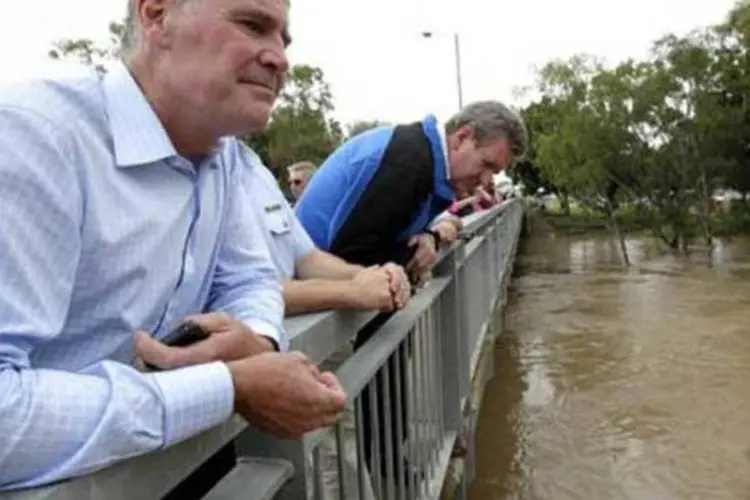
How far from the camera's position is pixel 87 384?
3.51 feet

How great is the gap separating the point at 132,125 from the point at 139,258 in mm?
227

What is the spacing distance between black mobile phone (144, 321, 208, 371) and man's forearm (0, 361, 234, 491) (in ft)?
0.55

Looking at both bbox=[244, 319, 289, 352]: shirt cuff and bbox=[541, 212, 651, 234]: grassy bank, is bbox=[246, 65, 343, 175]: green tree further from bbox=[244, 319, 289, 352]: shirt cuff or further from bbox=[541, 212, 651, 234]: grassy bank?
bbox=[244, 319, 289, 352]: shirt cuff

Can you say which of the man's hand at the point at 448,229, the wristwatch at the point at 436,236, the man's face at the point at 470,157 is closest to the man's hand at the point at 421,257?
the wristwatch at the point at 436,236

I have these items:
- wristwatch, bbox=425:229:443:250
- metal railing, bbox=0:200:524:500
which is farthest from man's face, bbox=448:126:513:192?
metal railing, bbox=0:200:524:500

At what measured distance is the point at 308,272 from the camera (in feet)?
9.05

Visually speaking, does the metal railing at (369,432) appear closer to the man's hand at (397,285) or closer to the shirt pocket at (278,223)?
the man's hand at (397,285)

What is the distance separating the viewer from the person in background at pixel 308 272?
216cm

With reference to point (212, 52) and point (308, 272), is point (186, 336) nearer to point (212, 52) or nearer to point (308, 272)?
point (212, 52)

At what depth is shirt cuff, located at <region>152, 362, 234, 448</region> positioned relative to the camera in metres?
1.10

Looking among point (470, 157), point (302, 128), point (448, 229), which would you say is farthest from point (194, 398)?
point (302, 128)

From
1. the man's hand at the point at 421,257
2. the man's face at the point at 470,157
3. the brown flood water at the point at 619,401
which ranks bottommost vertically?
the brown flood water at the point at 619,401

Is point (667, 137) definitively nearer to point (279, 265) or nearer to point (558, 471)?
point (558, 471)

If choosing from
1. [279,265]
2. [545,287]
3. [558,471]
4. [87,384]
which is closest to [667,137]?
[545,287]
